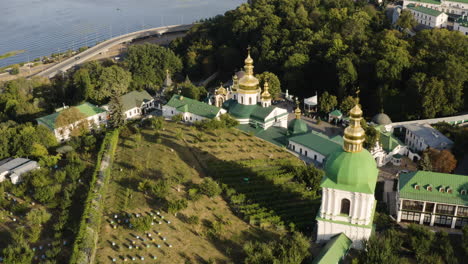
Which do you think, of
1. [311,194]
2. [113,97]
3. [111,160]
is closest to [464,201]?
[311,194]

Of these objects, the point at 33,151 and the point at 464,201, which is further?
the point at 33,151

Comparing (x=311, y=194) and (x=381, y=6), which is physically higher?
(x=381, y=6)

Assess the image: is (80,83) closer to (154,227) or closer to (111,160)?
(111,160)

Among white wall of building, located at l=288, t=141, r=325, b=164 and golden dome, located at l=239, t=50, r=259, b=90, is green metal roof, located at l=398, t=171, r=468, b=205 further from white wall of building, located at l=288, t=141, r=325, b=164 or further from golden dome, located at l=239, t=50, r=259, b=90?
golden dome, located at l=239, t=50, r=259, b=90

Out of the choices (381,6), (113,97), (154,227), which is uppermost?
(381,6)

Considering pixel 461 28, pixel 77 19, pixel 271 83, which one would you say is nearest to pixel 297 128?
pixel 271 83
